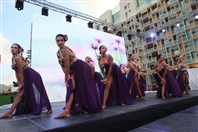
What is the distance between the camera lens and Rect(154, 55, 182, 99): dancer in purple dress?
3813mm

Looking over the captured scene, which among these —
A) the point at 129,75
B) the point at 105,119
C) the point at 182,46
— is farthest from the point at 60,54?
the point at 182,46

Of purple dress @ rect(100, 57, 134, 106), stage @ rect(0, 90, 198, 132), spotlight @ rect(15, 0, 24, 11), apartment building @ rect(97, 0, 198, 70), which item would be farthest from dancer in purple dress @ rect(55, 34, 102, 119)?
apartment building @ rect(97, 0, 198, 70)

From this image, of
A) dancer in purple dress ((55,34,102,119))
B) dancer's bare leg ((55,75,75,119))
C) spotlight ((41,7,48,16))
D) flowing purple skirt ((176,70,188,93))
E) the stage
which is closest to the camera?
the stage

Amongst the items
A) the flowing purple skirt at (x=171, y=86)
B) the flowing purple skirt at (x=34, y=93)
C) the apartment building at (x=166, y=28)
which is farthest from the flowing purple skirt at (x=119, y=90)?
the apartment building at (x=166, y=28)

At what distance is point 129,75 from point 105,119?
241 centimetres

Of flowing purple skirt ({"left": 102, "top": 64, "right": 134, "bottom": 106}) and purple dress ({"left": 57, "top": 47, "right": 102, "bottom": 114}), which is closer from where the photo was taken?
purple dress ({"left": 57, "top": 47, "right": 102, "bottom": 114})

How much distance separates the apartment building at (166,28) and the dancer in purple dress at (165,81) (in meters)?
12.2

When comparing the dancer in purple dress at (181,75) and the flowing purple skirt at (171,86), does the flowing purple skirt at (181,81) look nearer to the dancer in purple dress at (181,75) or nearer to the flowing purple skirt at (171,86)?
the dancer in purple dress at (181,75)

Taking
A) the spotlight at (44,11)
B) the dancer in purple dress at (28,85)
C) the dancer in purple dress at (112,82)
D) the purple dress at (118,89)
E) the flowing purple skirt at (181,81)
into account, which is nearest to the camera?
the dancer in purple dress at (28,85)

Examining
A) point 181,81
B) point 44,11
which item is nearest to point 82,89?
point 181,81

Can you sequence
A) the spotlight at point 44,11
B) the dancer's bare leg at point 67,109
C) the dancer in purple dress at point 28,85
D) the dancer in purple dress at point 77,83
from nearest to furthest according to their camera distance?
the dancer's bare leg at point 67,109, the dancer in purple dress at point 77,83, the dancer in purple dress at point 28,85, the spotlight at point 44,11

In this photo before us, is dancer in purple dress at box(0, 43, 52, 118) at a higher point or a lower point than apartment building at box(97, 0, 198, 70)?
lower

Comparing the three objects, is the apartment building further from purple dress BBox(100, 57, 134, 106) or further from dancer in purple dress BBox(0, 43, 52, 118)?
dancer in purple dress BBox(0, 43, 52, 118)

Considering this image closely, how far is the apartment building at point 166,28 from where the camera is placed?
1867 centimetres
